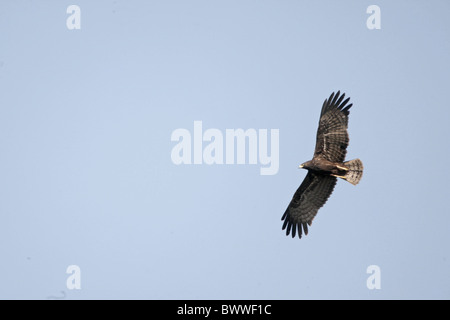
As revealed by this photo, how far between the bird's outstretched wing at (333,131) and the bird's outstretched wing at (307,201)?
35.1 inches

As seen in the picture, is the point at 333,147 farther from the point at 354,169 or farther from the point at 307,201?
the point at 307,201

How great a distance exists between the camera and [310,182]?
19.2 metres

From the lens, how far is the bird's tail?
18141 millimetres

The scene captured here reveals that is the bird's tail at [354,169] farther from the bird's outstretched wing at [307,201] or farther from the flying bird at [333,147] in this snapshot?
the bird's outstretched wing at [307,201]

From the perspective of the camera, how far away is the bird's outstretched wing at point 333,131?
1819 cm

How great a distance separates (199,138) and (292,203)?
468 inches

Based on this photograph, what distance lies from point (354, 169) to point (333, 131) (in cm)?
105

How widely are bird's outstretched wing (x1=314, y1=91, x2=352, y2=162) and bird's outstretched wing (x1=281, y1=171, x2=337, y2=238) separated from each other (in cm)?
89

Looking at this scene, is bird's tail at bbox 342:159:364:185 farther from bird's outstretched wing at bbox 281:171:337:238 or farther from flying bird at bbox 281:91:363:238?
bird's outstretched wing at bbox 281:171:337:238

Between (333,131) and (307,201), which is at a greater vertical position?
(333,131)

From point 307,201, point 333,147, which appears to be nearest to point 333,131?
point 333,147

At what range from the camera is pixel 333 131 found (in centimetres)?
1823
